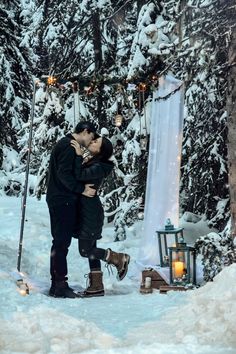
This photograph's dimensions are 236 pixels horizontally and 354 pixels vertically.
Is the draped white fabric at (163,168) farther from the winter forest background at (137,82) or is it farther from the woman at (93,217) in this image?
the woman at (93,217)

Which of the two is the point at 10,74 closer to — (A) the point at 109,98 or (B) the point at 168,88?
(A) the point at 109,98

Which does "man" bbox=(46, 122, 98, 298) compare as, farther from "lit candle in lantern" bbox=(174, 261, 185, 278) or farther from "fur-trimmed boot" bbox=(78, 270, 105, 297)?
"lit candle in lantern" bbox=(174, 261, 185, 278)

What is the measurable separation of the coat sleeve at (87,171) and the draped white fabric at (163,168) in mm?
2170

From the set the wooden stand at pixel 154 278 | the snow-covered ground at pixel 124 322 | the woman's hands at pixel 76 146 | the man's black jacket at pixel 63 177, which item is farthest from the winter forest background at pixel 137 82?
the woman's hands at pixel 76 146

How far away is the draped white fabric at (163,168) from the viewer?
841 cm

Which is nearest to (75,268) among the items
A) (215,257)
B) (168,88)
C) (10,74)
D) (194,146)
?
(215,257)

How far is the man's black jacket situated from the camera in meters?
6.28

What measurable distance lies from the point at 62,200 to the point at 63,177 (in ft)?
1.04

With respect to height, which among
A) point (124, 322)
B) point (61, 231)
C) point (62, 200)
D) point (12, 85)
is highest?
point (12, 85)

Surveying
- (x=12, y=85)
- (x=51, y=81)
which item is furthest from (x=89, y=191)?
(x=12, y=85)

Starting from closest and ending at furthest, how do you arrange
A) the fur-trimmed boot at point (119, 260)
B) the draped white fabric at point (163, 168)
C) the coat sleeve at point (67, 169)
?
1. the coat sleeve at point (67, 169)
2. the fur-trimmed boot at point (119, 260)
3. the draped white fabric at point (163, 168)

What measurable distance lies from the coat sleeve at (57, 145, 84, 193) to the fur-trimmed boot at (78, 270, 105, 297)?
1086 mm

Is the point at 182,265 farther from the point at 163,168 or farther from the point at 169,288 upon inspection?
the point at 163,168

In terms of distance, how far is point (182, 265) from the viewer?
Result: 265 inches
